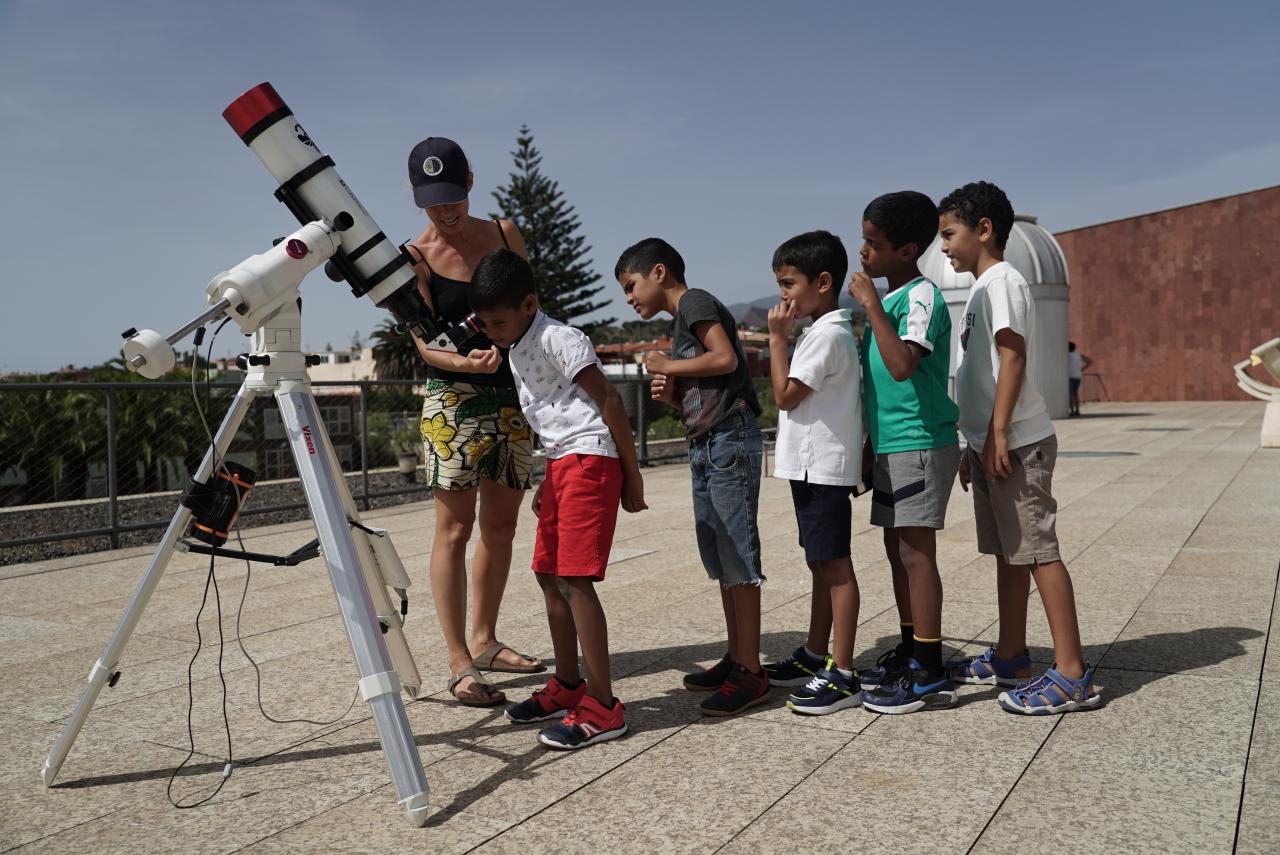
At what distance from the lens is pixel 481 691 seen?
128 inches

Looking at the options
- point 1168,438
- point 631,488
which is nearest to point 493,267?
point 631,488

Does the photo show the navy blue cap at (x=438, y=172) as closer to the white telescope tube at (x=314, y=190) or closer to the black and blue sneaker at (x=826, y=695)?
the white telescope tube at (x=314, y=190)

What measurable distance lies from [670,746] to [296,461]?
1.26 m

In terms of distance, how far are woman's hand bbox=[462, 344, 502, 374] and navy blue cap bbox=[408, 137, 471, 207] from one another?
560mm

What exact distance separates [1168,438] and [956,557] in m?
11.1

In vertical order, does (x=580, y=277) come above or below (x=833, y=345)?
above

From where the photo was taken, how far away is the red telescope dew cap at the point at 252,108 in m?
2.64

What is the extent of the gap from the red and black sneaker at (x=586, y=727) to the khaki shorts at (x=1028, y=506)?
1301 millimetres

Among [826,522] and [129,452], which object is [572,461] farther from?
[129,452]

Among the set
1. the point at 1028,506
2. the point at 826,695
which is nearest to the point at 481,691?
the point at 826,695

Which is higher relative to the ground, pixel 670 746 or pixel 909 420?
pixel 909 420

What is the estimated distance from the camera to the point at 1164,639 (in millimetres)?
3797

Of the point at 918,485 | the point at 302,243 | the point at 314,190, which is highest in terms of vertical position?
the point at 314,190

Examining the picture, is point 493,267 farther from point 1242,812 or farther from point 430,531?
point 430,531
